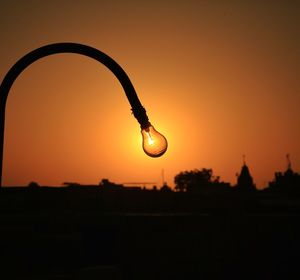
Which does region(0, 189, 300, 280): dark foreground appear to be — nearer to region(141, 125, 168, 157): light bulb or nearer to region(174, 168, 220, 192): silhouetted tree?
region(141, 125, 168, 157): light bulb

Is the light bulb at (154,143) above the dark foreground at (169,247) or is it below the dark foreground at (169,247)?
above

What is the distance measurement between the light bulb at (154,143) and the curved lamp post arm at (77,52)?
0.24 ft

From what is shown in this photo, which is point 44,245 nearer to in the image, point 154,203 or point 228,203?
point 154,203

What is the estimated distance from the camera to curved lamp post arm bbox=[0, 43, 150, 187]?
7.02 feet

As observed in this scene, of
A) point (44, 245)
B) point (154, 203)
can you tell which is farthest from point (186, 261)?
point (154, 203)

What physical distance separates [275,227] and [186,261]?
3.46 meters

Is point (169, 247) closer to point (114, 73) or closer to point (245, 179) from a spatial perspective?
point (114, 73)

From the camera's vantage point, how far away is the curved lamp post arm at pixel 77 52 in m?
2.14

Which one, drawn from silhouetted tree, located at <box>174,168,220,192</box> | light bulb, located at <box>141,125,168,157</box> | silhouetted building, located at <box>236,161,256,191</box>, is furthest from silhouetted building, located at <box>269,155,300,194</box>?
light bulb, located at <box>141,125,168,157</box>

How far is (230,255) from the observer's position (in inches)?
546

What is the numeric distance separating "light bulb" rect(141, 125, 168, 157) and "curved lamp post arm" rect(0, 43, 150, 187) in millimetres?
74

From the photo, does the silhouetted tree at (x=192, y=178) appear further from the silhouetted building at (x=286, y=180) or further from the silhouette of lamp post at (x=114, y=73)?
the silhouette of lamp post at (x=114, y=73)

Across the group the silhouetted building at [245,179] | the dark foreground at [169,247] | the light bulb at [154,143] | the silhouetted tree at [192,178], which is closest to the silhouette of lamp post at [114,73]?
the light bulb at [154,143]

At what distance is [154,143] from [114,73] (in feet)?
1.71
